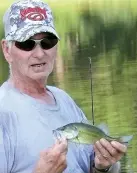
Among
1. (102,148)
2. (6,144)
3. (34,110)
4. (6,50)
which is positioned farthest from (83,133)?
(6,50)

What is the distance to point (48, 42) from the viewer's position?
10.1ft

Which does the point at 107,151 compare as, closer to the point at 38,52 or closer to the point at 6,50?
the point at 38,52

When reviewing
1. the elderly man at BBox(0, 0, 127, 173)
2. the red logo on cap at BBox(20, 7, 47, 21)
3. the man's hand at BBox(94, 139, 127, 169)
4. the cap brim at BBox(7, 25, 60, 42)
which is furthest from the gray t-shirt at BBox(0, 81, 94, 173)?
the red logo on cap at BBox(20, 7, 47, 21)

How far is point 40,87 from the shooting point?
314cm

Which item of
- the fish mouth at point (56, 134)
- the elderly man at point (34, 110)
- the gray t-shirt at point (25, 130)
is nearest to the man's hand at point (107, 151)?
the elderly man at point (34, 110)

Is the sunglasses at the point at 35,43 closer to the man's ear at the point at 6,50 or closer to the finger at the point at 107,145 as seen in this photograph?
the man's ear at the point at 6,50

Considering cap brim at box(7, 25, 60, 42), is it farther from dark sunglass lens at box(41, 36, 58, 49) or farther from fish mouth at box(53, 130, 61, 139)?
fish mouth at box(53, 130, 61, 139)

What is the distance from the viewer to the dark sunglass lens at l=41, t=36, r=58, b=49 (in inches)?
121

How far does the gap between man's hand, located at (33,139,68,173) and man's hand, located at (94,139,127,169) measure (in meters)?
0.24

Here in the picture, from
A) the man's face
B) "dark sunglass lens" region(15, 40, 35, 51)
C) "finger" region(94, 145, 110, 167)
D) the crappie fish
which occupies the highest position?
"dark sunglass lens" region(15, 40, 35, 51)

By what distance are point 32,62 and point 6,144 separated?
0.40 m

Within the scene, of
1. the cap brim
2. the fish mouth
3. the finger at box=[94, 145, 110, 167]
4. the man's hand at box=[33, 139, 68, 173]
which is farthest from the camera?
the finger at box=[94, 145, 110, 167]

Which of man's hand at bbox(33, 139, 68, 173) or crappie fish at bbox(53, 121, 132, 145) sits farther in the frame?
crappie fish at bbox(53, 121, 132, 145)

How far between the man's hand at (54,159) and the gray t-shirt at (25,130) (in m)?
0.08
